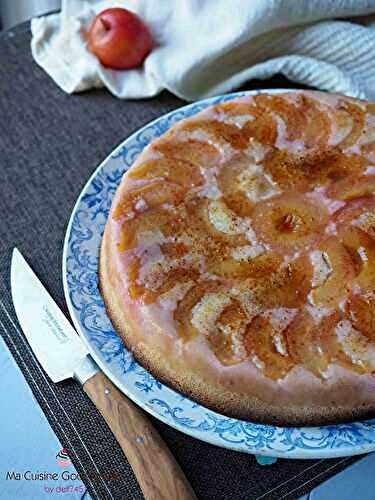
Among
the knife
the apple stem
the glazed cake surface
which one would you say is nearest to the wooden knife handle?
the knife

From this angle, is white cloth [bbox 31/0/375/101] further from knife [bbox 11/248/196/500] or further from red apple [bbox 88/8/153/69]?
knife [bbox 11/248/196/500]

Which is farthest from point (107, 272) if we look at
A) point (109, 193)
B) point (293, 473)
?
point (293, 473)

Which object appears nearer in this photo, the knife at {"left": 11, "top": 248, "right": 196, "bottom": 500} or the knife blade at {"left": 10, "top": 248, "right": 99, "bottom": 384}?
the knife at {"left": 11, "top": 248, "right": 196, "bottom": 500}

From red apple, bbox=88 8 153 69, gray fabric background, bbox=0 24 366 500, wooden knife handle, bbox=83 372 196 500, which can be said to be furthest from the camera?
red apple, bbox=88 8 153 69

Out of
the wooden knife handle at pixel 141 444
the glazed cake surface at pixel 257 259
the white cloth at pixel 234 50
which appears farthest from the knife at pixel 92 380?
the white cloth at pixel 234 50

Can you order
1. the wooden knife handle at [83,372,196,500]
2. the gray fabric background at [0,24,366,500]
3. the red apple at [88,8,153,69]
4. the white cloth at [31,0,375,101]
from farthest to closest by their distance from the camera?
the red apple at [88,8,153,69] < the white cloth at [31,0,375,101] < the gray fabric background at [0,24,366,500] < the wooden knife handle at [83,372,196,500]

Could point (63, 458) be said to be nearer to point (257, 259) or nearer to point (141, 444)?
point (141, 444)

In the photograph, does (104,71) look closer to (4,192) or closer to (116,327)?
(4,192)
